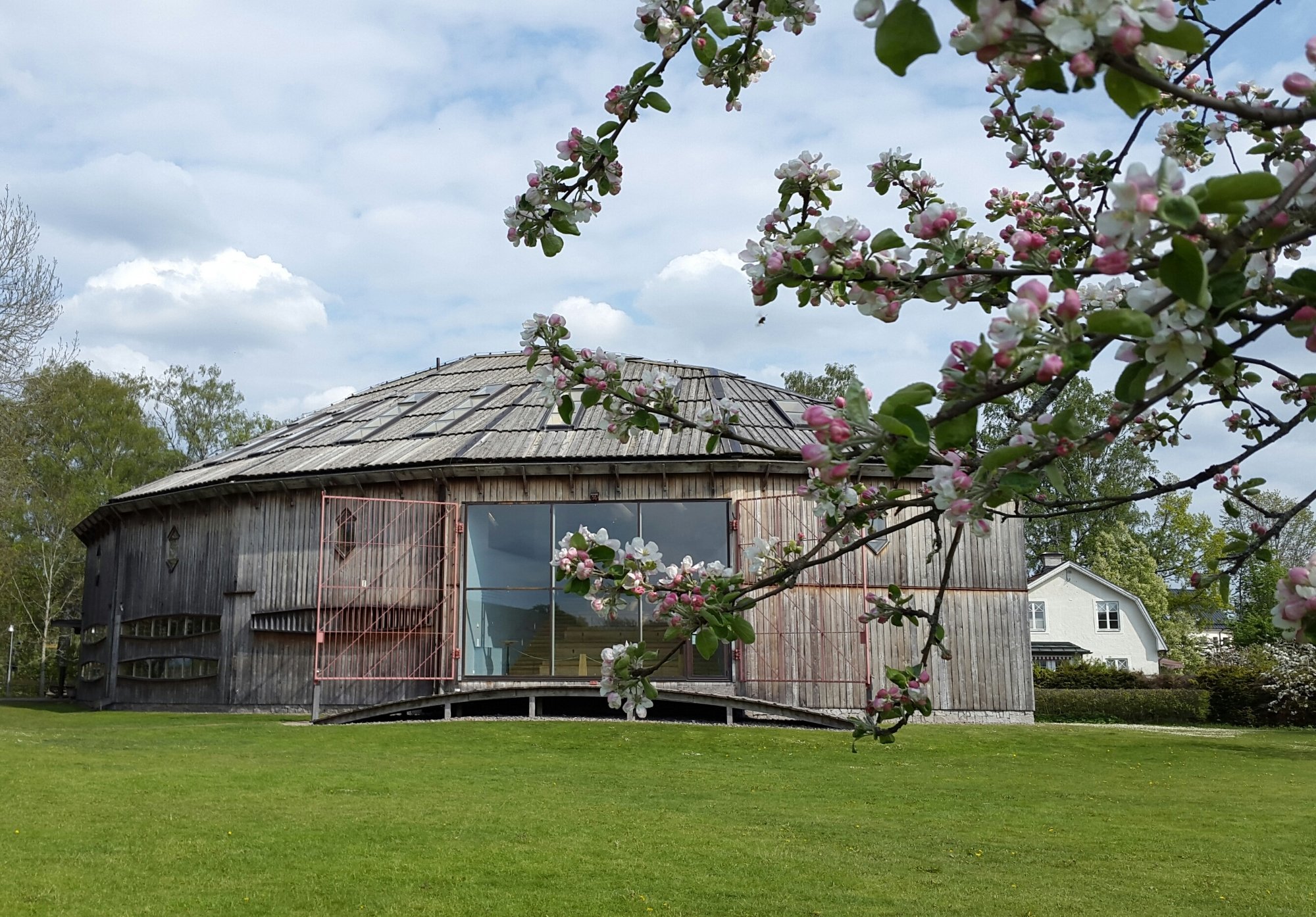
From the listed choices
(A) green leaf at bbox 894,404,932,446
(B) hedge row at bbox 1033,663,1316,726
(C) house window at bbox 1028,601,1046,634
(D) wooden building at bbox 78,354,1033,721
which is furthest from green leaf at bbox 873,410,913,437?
(C) house window at bbox 1028,601,1046,634

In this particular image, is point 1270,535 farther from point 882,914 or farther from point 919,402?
point 882,914

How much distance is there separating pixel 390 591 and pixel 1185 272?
1932 centimetres

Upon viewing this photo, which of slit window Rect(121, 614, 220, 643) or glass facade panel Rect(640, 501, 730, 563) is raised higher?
glass facade panel Rect(640, 501, 730, 563)

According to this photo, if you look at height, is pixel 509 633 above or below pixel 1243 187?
below

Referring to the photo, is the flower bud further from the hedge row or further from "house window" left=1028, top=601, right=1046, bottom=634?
"house window" left=1028, top=601, right=1046, bottom=634

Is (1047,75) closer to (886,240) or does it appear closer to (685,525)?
(886,240)

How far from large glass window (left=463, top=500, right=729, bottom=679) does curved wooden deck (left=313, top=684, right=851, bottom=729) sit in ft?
2.22

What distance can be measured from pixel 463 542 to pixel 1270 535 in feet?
57.0

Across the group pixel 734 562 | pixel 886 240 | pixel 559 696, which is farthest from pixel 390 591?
pixel 886 240

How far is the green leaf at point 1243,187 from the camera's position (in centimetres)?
144

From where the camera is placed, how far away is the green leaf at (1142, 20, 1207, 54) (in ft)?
4.71

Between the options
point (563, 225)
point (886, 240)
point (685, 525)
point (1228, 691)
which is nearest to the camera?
point (886, 240)

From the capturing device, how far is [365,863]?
24.4ft

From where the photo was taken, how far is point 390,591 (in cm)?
1973
